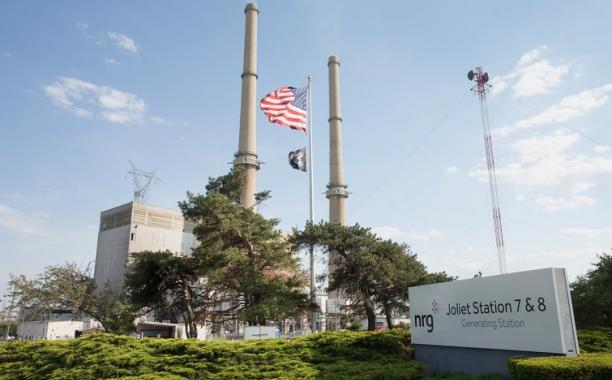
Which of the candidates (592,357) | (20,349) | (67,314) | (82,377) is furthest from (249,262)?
(67,314)

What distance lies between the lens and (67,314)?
274 feet

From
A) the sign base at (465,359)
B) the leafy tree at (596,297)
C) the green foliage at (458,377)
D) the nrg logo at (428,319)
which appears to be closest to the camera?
the green foliage at (458,377)

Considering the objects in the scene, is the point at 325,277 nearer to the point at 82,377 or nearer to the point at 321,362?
the point at 321,362

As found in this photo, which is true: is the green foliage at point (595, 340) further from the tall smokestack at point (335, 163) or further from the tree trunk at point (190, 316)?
the tall smokestack at point (335, 163)

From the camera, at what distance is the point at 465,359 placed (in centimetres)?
1247

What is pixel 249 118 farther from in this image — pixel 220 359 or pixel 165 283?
pixel 220 359

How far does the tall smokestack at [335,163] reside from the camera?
69.0 meters

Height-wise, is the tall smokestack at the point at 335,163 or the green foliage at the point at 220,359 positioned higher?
the tall smokestack at the point at 335,163

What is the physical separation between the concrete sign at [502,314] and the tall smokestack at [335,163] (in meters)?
53.4

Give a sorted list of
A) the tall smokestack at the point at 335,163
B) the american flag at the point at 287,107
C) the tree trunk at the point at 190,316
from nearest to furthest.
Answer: the american flag at the point at 287,107, the tree trunk at the point at 190,316, the tall smokestack at the point at 335,163

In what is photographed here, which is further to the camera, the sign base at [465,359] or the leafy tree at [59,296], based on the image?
the leafy tree at [59,296]

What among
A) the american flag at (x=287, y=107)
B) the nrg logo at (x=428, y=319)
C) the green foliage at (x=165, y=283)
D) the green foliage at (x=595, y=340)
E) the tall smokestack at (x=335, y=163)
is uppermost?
the tall smokestack at (x=335, y=163)

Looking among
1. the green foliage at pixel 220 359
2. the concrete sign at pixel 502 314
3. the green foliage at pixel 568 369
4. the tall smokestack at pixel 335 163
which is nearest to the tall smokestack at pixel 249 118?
the tall smokestack at pixel 335 163

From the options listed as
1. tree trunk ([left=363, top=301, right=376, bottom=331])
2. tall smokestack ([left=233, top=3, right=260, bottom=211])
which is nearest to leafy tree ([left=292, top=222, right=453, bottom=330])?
tree trunk ([left=363, top=301, right=376, bottom=331])
